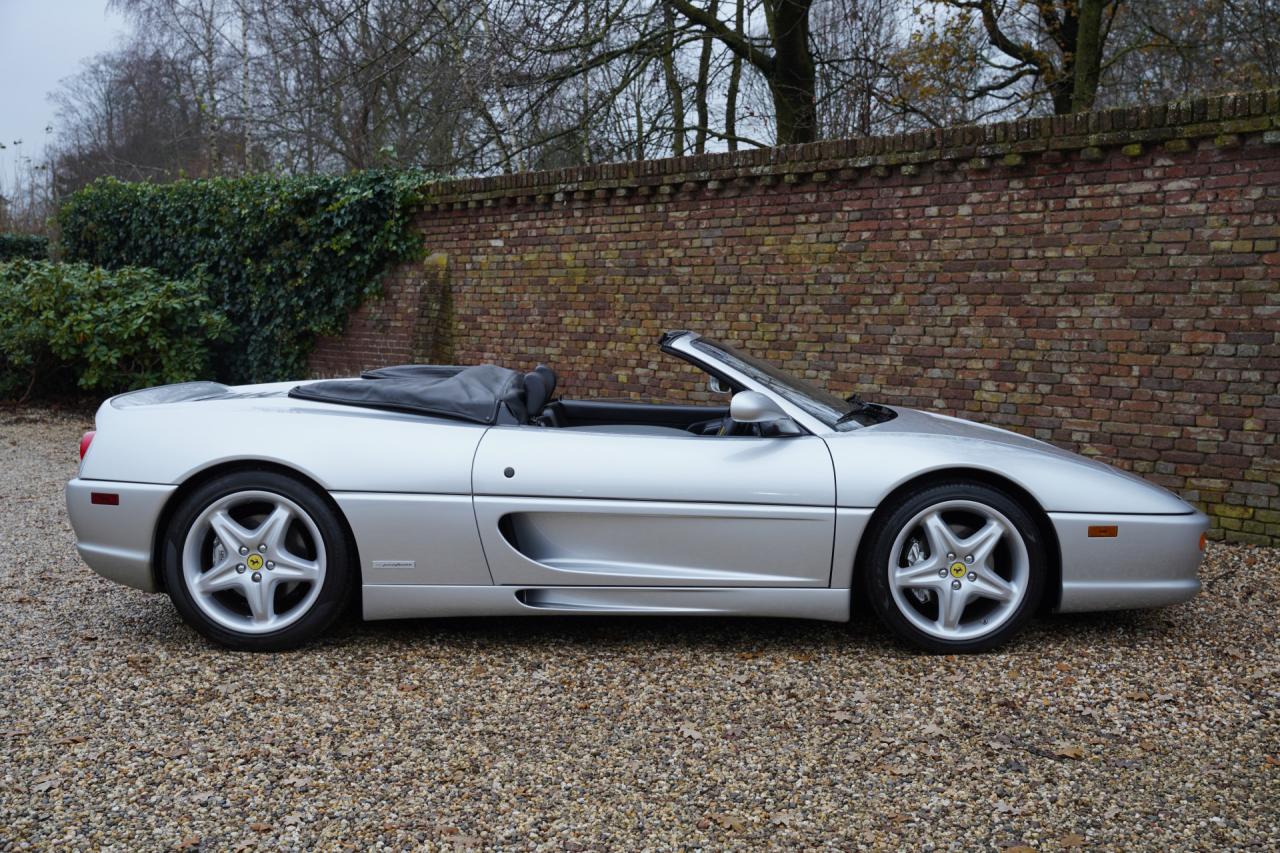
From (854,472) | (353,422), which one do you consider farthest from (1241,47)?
(353,422)

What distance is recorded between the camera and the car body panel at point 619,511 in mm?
3760

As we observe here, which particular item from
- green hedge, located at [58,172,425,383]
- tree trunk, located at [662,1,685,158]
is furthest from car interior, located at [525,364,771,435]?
tree trunk, located at [662,1,685,158]

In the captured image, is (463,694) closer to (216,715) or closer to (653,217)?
(216,715)

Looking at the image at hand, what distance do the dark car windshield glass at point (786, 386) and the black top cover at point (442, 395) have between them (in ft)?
2.63

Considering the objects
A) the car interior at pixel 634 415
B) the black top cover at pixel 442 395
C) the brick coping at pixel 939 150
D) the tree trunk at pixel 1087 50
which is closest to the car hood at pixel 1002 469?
the car interior at pixel 634 415

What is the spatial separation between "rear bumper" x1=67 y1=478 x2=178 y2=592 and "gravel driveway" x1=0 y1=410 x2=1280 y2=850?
1.09 feet

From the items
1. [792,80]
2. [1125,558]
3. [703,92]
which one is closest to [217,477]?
[1125,558]

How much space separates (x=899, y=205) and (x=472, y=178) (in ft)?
15.3

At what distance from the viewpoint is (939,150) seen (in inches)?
272

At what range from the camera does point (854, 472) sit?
3.78m

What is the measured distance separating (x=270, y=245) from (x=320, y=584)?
31.0ft

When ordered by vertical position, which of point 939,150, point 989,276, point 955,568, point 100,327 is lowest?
point 955,568

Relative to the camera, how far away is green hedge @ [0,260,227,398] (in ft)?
37.7

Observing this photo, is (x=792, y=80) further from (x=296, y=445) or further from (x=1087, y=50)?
(x=296, y=445)
